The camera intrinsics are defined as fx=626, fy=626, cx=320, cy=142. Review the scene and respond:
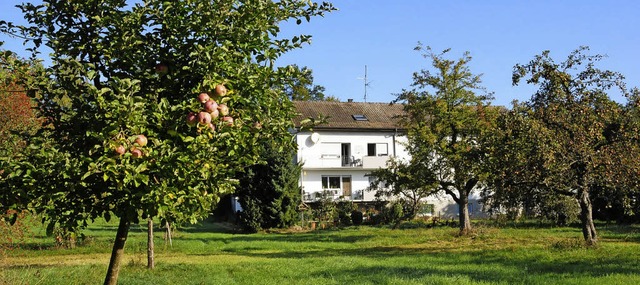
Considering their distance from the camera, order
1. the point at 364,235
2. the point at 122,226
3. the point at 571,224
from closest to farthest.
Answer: the point at 122,226 → the point at 364,235 → the point at 571,224

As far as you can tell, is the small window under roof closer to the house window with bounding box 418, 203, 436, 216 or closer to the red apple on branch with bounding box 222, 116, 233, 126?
the house window with bounding box 418, 203, 436, 216

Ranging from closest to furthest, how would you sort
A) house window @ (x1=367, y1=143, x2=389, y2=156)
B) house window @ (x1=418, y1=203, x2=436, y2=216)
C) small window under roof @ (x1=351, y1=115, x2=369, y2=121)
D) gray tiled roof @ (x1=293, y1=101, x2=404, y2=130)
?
house window @ (x1=418, y1=203, x2=436, y2=216) < gray tiled roof @ (x1=293, y1=101, x2=404, y2=130) < house window @ (x1=367, y1=143, x2=389, y2=156) < small window under roof @ (x1=351, y1=115, x2=369, y2=121)

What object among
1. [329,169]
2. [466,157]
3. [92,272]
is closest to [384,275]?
[92,272]

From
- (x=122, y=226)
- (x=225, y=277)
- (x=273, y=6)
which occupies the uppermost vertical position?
(x=273, y=6)

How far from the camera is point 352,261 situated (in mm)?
18984

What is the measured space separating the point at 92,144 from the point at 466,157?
24.3 m

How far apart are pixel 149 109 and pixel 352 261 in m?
14.5

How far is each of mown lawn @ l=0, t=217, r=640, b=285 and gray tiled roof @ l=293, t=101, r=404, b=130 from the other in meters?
19.4

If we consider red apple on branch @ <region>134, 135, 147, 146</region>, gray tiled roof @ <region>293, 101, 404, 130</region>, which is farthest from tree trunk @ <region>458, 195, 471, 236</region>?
red apple on branch @ <region>134, 135, 147, 146</region>

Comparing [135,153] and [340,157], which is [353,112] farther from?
[135,153]

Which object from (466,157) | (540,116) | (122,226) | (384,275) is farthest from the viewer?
(466,157)

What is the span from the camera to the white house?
50125 millimetres

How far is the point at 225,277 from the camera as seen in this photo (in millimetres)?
15109

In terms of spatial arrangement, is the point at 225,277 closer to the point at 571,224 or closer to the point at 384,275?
the point at 384,275
